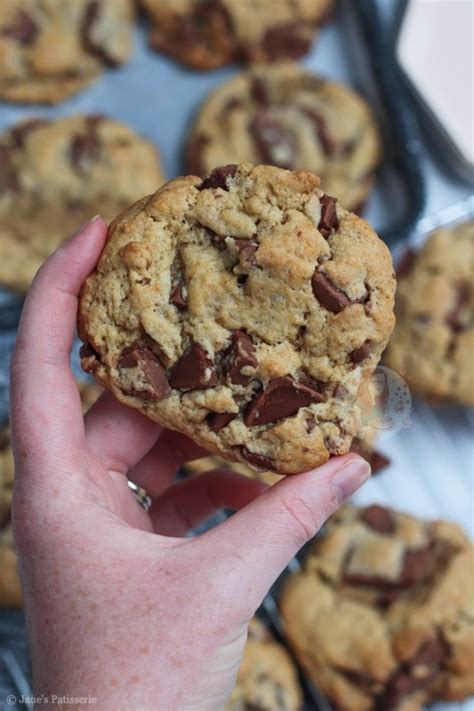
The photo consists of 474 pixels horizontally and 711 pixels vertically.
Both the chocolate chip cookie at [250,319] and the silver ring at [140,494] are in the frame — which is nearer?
the chocolate chip cookie at [250,319]

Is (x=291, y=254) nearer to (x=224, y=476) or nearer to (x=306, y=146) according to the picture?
(x=224, y=476)

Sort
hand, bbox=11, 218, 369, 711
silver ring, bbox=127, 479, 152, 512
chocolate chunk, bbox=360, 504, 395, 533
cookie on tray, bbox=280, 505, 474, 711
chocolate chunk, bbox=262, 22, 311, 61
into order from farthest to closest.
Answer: chocolate chunk, bbox=262, 22, 311, 61, chocolate chunk, bbox=360, 504, 395, 533, cookie on tray, bbox=280, 505, 474, 711, silver ring, bbox=127, 479, 152, 512, hand, bbox=11, 218, 369, 711

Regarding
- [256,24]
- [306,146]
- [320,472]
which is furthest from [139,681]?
[256,24]

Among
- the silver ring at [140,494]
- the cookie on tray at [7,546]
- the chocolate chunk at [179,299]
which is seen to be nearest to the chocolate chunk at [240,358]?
the chocolate chunk at [179,299]

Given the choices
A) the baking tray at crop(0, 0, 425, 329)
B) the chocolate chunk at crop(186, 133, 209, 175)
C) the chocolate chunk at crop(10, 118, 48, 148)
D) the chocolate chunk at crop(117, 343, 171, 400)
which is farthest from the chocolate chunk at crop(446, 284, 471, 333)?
the chocolate chunk at crop(10, 118, 48, 148)

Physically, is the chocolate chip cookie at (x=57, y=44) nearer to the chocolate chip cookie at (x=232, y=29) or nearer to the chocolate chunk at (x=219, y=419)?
the chocolate chip cookie at (x=232, y=29)

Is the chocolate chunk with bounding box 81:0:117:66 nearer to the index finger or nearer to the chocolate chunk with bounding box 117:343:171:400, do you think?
the index finger
